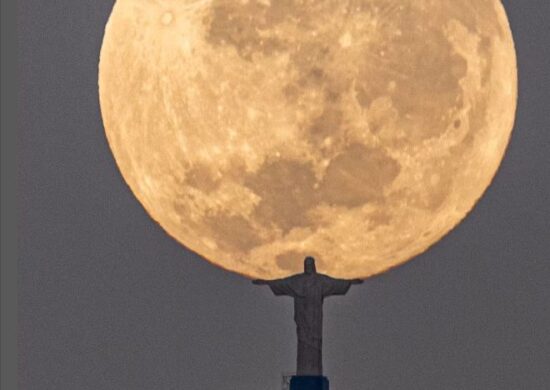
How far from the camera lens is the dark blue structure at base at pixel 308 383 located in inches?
268

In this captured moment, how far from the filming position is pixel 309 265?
6.68 meters

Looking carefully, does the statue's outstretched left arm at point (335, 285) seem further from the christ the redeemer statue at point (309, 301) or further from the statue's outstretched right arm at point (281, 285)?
the statue's outstretched right arm at point (281, 285)

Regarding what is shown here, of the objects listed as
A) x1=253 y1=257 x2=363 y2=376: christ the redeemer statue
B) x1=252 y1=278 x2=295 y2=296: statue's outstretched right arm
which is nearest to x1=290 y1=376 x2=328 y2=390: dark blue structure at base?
x1=253 y1=257 x2=363 y2=376: christ the redeemer statue

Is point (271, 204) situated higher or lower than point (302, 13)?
lower

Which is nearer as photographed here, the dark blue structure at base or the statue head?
the statue head

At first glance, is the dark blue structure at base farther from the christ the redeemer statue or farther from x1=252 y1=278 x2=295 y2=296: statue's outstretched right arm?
x1=252 y1=278 x2=295 y2=296: statue's outstretched right arm

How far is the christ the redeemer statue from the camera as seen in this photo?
267 inches

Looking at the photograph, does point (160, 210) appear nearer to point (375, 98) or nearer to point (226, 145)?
point (226, 145)

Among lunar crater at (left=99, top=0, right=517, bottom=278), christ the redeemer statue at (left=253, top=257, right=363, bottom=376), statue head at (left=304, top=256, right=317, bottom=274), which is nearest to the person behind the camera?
→ lunar crater at (left=99, top=0, right=517, bottom=278)

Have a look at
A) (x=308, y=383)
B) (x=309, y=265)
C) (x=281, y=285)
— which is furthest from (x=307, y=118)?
(x=308, y=383)

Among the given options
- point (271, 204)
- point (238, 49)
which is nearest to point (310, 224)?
point (271, 204)

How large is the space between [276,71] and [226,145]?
28 centimetres

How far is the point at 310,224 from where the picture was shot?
255 inches

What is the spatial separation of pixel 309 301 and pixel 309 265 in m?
0.19
